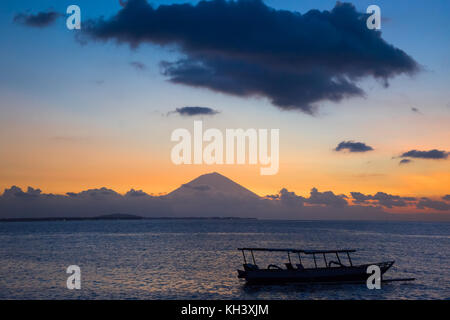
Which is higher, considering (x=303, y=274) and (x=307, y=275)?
(x=303, y=274)

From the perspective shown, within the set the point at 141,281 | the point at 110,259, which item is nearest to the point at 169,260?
the point at 110,259

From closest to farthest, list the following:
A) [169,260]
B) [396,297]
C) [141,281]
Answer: [396,297], [141,281], [169,260]

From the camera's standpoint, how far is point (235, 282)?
4091 cm

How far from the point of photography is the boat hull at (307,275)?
3828cm

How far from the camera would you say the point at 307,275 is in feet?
127

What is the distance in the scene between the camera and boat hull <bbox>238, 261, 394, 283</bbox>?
38.3 m
